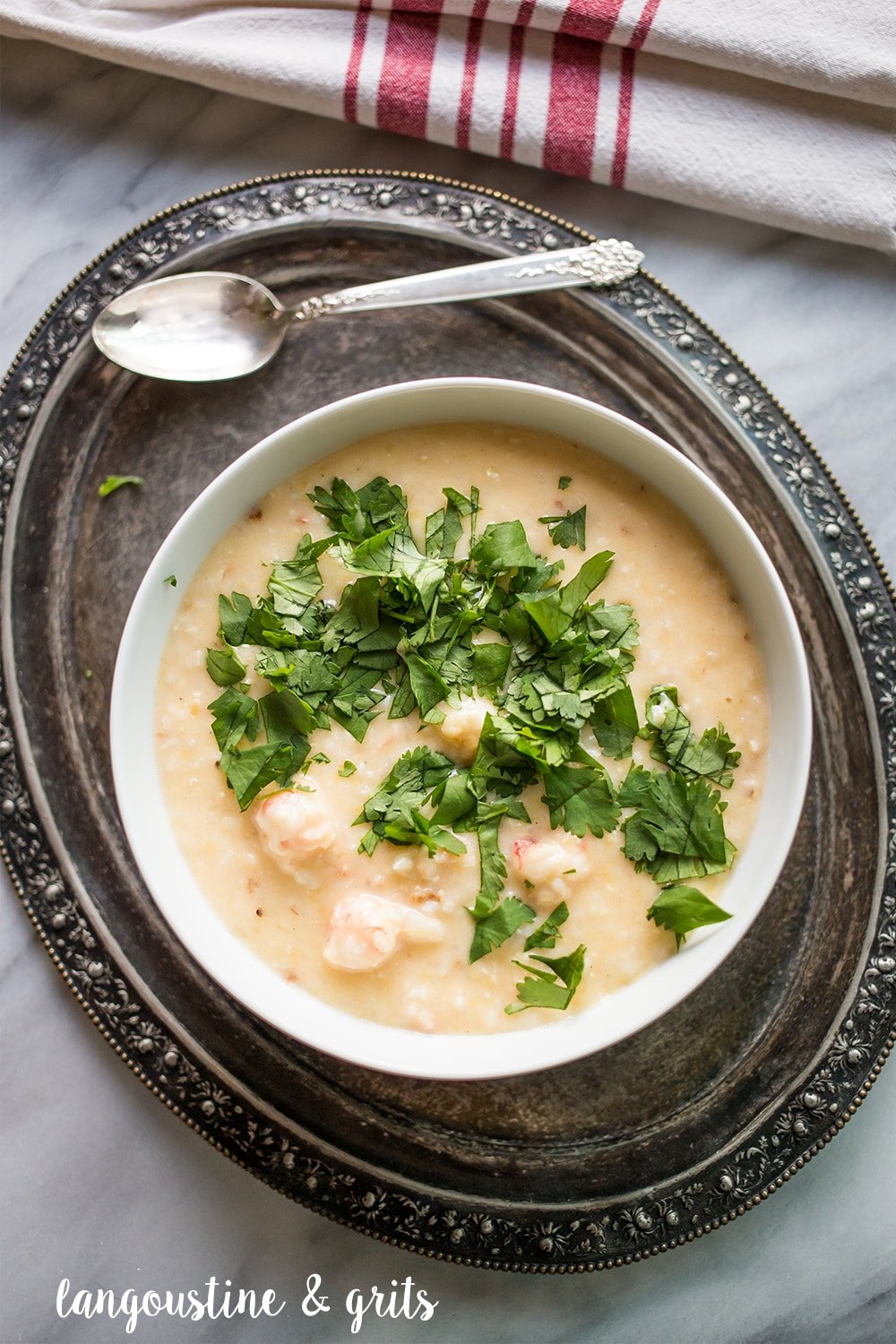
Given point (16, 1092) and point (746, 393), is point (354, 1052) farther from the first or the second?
point (746, 393)

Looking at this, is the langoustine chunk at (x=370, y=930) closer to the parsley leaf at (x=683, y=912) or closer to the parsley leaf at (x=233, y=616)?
the parsley leaf at (x=683, y=912)

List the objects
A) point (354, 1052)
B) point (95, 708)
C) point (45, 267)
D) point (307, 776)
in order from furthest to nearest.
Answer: point (45, 267) < point (95, 708) < point (307, 776) < point (354, 1052)

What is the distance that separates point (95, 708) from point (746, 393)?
1.45m

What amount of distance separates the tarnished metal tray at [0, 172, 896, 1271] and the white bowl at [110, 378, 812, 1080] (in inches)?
8.0

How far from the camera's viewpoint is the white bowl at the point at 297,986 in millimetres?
1897

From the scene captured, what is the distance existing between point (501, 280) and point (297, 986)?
141 centimetres

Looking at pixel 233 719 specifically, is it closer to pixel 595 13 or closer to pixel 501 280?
pixel 501 280

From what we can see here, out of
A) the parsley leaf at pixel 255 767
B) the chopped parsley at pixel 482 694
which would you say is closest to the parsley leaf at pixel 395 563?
the chopped parsley at pixel 482 694

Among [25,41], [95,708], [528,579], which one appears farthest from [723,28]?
[95,708]

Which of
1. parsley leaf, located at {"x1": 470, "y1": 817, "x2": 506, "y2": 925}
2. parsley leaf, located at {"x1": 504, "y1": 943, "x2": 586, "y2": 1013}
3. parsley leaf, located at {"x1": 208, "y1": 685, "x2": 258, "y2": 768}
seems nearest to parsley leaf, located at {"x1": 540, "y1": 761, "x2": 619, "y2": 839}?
parsley leaf, located at {"x1": 470, "y1": 817, "x2": 506, "y2": 925}

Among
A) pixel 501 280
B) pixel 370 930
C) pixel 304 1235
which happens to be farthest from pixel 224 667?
pixel 304 1235

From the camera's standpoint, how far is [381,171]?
223 centimetres

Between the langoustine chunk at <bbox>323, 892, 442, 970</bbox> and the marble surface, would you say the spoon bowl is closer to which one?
the marble surface

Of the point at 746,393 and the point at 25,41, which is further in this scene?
the point at 25,41
